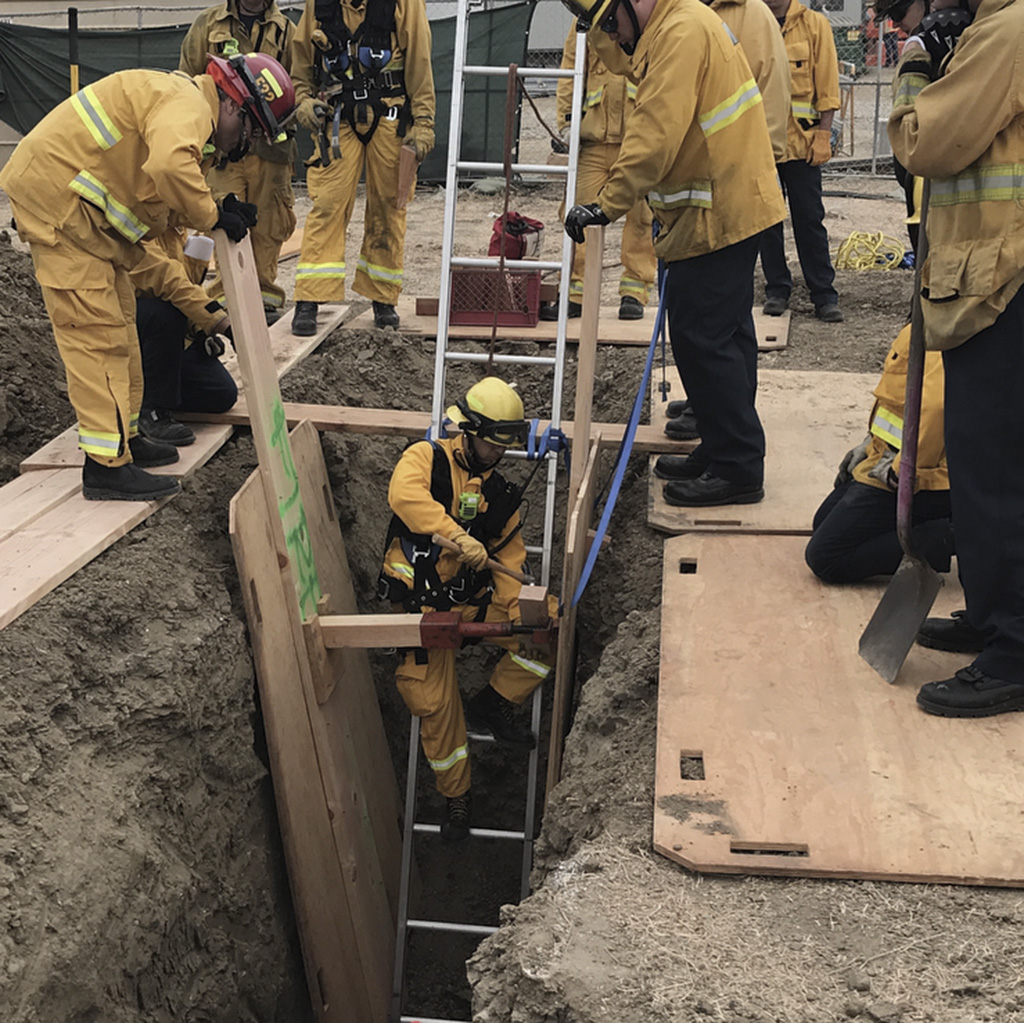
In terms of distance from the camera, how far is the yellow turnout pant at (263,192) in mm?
7227

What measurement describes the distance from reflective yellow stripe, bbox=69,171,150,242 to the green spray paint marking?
957 mm

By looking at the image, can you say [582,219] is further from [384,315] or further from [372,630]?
[384,315]

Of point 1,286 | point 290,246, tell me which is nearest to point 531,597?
point 1,286

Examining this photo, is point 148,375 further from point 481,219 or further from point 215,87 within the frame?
point 481,219

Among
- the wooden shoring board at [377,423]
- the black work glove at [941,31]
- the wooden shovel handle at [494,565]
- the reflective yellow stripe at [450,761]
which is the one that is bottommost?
the reflective yellow stripe at [450,761]

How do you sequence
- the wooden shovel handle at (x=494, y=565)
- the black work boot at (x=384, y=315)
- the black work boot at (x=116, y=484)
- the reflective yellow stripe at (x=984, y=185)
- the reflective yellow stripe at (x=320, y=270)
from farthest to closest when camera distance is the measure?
the black work boot at (x=384, y=315) → the reflective yellow stripe at (x=320, y=270) → the wooden shovel handle at (x=494, y=565) → the black work boot at (x=116, y=484) → the reflective yellow stripe at (x=984, y=185)

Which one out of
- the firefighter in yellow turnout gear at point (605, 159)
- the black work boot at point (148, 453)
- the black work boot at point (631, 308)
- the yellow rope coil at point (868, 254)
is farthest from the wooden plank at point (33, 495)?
the yellow rope coil at point (868, 254)

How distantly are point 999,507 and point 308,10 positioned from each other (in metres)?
5.38

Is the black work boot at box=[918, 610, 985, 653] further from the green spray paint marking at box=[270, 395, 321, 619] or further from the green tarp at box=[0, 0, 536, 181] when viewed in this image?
the green tarp at box=[0, 0, 536, 181]

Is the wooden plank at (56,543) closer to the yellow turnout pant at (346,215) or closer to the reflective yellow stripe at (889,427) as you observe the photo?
the yellow turnout pant at (346,215)

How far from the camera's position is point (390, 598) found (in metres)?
5.78

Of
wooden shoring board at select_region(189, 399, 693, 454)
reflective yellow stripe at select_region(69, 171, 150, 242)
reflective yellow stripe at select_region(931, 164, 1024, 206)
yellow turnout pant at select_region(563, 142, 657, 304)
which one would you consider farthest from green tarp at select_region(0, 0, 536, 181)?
reflective yellow stripe at select_region(931, 164, 1024, 206)

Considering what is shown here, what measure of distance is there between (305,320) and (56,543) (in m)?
3.09

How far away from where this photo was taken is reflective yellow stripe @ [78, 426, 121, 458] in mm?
5055
